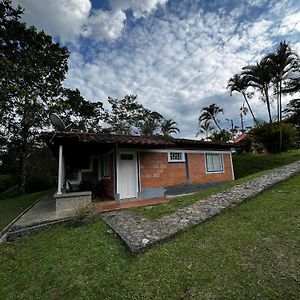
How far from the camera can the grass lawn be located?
2.82 m

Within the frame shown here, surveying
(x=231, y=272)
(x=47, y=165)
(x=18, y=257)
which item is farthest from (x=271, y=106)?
(x=47, y=165)

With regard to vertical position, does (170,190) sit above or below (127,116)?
below

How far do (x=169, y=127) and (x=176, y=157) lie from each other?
58.5ft

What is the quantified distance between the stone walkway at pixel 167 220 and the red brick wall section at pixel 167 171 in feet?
9.84

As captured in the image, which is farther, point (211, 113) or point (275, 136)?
point (211, 113)

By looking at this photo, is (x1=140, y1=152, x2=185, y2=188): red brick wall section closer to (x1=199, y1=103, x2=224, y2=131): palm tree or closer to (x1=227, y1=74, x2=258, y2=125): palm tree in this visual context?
(x1=227, y1=74, x2=258, y2=125): palm tree

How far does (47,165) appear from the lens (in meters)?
21.1

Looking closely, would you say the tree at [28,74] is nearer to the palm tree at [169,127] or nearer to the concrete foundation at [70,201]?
the concrete foundation at [70,201]

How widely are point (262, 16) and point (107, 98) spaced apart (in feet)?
59.5

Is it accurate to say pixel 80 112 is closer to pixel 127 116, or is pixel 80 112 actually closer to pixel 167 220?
pixel 127 116

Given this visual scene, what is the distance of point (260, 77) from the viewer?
15.8 metres

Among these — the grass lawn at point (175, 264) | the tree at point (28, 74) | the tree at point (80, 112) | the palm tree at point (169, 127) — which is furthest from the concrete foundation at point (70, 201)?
the palm tree at point (169, 127)

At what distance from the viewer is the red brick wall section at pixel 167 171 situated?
932 cm

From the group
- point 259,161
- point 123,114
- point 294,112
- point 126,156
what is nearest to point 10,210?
point 126,156
